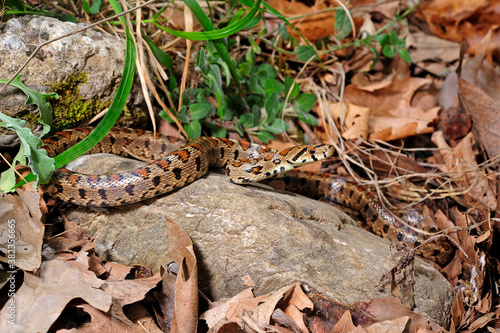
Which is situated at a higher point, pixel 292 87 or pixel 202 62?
pixel 202 62

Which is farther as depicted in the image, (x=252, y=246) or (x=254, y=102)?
(x=254, y=102)

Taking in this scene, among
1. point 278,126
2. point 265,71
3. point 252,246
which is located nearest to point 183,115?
point 278,126

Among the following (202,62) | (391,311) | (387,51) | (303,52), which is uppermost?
(202,62)

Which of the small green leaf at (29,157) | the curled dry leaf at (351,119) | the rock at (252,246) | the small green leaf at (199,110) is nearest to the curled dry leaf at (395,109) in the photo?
the curled dry leaf at (351,119)

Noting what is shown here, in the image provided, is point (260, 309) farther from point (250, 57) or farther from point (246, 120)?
point (250, 57)

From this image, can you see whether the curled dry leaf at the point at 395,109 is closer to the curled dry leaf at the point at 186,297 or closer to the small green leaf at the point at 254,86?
the small green leaf at the point at 254,86

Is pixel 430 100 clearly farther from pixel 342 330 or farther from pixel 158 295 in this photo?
pixel 158 295
